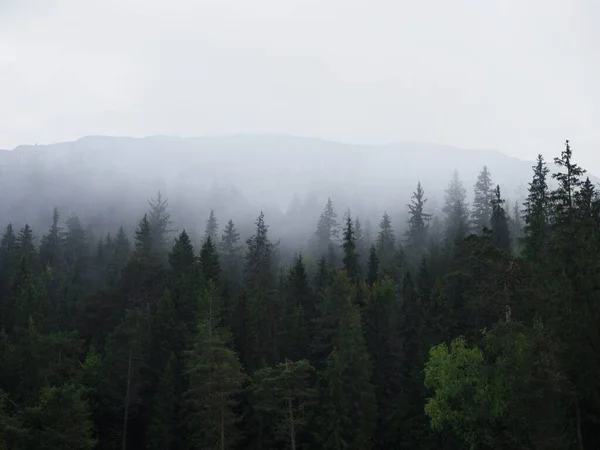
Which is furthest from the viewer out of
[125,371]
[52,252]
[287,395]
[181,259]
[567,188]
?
[52,252]

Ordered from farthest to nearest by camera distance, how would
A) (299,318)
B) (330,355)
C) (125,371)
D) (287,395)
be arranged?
(299,318) < (125,371) < (330,355) < (287,395)

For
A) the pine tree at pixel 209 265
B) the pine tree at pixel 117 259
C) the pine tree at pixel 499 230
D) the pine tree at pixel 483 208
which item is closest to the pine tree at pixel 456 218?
the pine tree at pixel 483 208

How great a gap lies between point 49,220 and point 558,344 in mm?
170797

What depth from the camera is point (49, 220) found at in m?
172

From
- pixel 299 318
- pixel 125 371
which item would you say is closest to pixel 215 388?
pixel 125 371

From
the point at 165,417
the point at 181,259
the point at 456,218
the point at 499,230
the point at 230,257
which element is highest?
the point at 456,218

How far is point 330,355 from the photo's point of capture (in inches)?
2010

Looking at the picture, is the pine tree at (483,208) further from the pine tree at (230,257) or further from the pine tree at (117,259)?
the pine tree at (117,259)

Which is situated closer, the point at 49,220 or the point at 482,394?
the point at 482,394

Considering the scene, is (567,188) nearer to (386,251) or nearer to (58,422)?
(58,422)

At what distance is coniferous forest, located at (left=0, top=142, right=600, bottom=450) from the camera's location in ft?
103

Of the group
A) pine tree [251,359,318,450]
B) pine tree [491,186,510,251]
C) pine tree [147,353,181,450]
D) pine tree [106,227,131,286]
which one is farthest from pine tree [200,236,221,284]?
pine tree [491,186,510,251]

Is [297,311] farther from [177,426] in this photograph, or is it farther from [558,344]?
[558,344]

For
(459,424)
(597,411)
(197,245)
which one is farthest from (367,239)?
(597,411)
